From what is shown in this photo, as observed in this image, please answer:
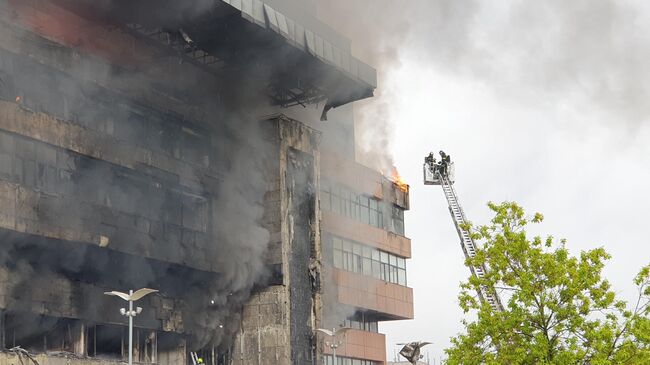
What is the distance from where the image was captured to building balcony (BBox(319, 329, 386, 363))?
83.4m

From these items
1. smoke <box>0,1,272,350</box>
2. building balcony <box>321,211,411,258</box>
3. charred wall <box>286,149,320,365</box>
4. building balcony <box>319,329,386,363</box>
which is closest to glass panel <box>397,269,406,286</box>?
building balcony <box>321,211,411,258</box>

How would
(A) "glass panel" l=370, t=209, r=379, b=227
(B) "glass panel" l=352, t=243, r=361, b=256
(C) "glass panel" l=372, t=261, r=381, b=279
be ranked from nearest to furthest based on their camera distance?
1. (B) "glass panel" l=352, t=243, r=361, b=256
2. (C) "glass panel" l=372, t=261, r=381, b=279
3. (A) "glass panel" l=370, t=209, r=379, b=227

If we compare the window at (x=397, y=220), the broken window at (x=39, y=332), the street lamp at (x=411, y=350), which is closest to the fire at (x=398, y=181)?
the window at (x=397, y=220)

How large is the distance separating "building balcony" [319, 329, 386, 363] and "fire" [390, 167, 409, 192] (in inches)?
544

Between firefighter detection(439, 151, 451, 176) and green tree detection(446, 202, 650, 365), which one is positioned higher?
Answer: firefighter detection(439, 151, 451, 176)

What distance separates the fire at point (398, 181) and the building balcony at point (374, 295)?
922 cm

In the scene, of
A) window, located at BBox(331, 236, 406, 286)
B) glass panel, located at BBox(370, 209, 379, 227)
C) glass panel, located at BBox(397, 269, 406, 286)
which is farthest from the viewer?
glass panel, located at BBox(397, 269, 406, 286)

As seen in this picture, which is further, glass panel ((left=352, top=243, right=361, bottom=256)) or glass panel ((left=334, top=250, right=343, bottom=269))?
glass panel ((left=352, top=243, right=361, bottom=256))

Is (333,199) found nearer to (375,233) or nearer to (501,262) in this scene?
(375,233)

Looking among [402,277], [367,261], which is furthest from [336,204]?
[402,277]

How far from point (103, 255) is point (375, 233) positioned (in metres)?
36.3

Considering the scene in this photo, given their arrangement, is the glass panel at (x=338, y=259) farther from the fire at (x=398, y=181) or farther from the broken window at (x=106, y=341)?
the broken window at (x=106, y=341)

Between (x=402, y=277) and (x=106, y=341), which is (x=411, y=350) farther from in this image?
(x=402, y=277)

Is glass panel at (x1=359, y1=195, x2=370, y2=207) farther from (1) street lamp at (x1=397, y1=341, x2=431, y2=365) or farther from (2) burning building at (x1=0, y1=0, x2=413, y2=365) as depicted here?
(1) street lamp at (x1=397, y1=341, x2=431, y2=365)
